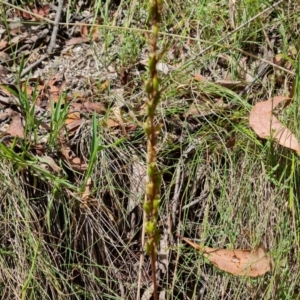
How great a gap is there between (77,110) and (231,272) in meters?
0.79

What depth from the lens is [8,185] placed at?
2.10 meters

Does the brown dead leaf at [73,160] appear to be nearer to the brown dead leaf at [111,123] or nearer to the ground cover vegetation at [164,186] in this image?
the ground cover vegetation at [164,186]

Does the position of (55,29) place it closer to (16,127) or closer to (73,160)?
(16,127)

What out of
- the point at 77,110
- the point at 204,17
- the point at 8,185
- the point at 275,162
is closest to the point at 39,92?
the point at 77,110

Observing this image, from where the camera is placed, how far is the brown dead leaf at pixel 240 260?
6.56 feet

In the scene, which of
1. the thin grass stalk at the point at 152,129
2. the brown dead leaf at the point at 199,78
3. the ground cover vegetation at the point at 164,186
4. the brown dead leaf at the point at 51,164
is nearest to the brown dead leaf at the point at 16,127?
the ground cover vegetation at the point at 164,186

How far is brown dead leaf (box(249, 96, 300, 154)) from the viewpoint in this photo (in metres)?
2.08

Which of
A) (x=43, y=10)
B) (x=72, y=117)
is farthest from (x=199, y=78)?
(x=43, y=10)

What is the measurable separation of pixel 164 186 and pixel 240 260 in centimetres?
36

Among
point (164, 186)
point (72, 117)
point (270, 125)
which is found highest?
point (270, 125)

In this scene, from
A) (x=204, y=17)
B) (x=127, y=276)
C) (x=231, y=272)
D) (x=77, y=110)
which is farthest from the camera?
(x=204, y=17)

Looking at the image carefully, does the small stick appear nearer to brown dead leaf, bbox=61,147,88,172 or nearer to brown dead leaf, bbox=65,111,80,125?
brown dead leaf, bbox=65,111,80,125

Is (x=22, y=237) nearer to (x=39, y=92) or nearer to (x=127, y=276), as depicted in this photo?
(x=127, y=276)

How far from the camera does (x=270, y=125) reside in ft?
6.86
